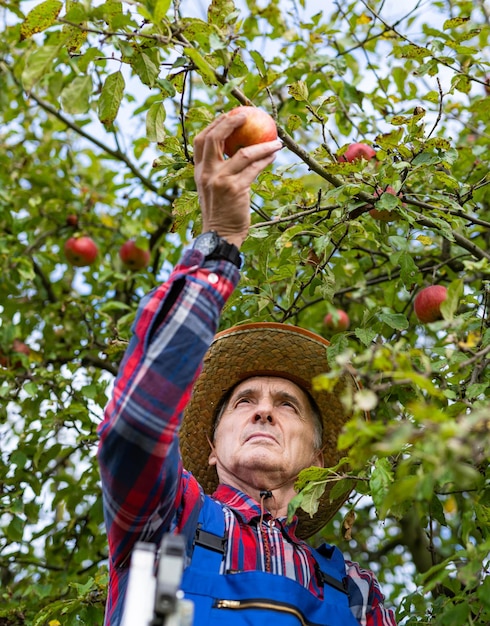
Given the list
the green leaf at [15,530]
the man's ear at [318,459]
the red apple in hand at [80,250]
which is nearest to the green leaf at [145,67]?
the man's ear at [318,459]

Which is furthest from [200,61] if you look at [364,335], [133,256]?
[133,256]

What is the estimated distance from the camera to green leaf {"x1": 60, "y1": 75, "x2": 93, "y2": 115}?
2.05 meters

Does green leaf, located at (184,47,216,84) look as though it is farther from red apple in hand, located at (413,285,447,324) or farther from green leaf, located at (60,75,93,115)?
red apple in hand, located at (413,285,447,324)

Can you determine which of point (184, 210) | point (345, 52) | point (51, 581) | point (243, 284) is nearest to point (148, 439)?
point (184, 210)

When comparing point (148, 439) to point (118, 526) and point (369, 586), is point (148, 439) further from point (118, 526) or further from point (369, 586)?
point (369, 586)

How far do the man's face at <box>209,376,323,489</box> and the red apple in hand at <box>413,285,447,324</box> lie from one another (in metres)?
0.56

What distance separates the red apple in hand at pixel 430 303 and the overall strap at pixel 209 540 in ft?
3.75

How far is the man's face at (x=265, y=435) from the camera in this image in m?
2.27

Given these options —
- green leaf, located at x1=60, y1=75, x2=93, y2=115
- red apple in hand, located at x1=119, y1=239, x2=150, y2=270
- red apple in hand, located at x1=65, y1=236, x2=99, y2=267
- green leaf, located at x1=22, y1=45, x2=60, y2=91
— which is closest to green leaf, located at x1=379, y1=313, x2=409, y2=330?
green leaf, located at x1=60, y1=75, x2=93, y2=115

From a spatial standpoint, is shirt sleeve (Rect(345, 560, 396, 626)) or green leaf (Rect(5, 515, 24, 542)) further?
green leaf (Rect(5, 515, 24, 542))

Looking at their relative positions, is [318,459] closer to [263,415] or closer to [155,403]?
[263,415]

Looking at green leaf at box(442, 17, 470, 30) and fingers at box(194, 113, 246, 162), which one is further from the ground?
green leaf at box(442, 17, 470, 30)

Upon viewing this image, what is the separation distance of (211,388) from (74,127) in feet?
6.75

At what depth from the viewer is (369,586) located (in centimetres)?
219
